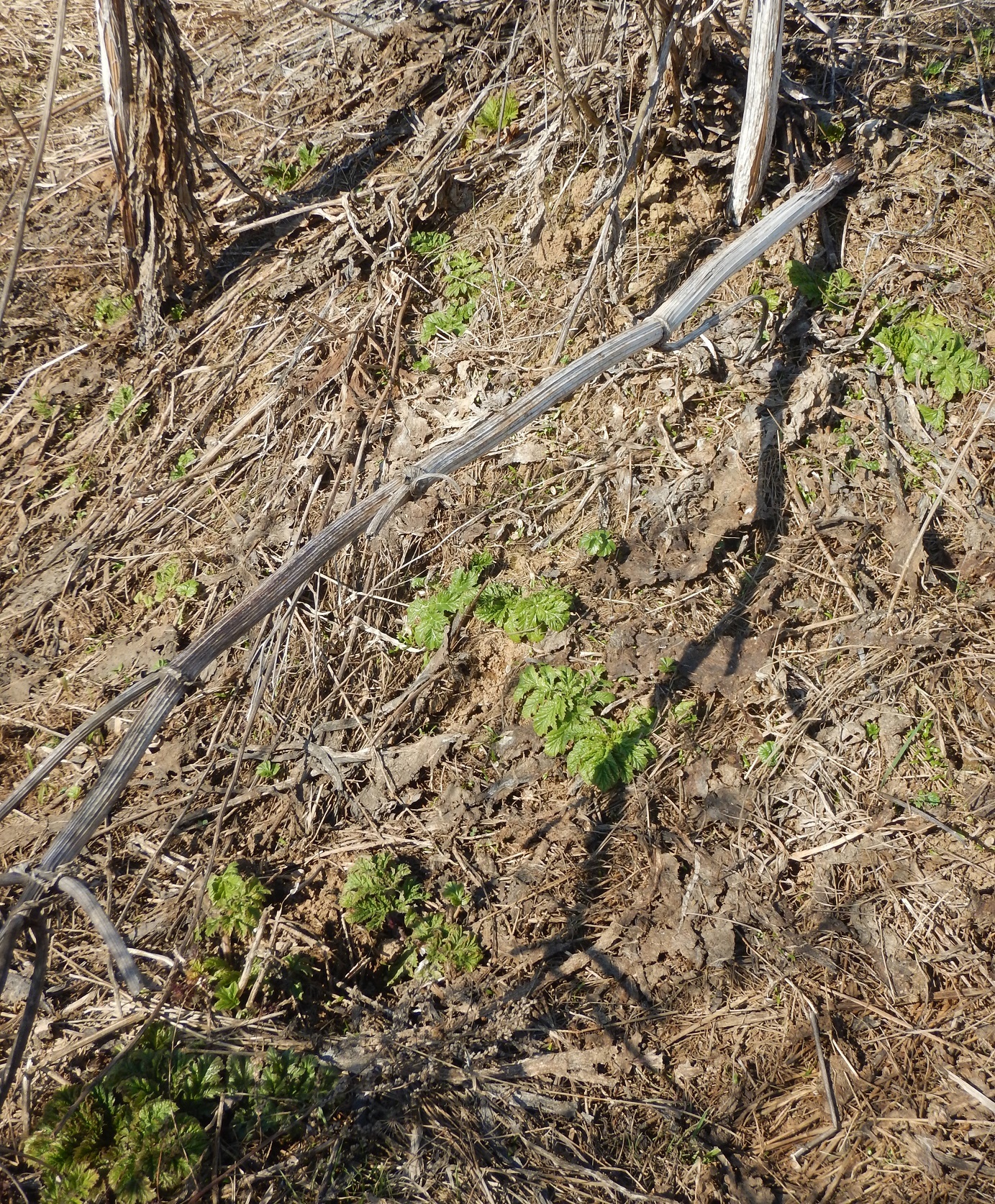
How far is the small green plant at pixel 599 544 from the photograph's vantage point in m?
3.59

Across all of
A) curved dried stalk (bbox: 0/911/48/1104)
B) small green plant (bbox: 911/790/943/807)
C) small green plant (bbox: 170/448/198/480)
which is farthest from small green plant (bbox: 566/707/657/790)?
small green plant (bbox: 170/448/198/480)

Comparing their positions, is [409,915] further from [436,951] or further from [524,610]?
[524,610]

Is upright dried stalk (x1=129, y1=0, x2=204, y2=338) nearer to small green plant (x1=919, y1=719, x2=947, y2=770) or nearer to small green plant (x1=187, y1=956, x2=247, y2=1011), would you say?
small green plant (x1=187, y1=956, x2=247, y2=1011)

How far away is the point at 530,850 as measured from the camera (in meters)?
3.22

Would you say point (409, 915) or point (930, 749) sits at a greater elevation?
point (930, 749)

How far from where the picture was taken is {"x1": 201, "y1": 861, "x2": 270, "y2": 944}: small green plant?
319 centimetres

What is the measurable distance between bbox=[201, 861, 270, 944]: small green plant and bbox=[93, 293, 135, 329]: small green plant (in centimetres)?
355

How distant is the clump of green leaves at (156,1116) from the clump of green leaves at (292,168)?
4.66 meters

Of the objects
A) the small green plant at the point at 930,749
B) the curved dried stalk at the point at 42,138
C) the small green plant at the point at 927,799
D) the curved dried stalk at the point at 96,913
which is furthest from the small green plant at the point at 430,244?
the curved dried stalk at the point at 96,913

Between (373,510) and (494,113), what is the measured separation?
10.4 ft

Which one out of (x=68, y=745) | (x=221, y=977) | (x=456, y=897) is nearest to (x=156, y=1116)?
(x=221, y=977)

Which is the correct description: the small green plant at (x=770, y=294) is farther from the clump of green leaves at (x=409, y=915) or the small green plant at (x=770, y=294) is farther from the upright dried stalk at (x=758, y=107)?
the clump of green leaves at (x=409, y=915)

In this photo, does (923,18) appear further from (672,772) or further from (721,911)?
(721,911)

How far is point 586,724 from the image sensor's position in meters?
3.31
